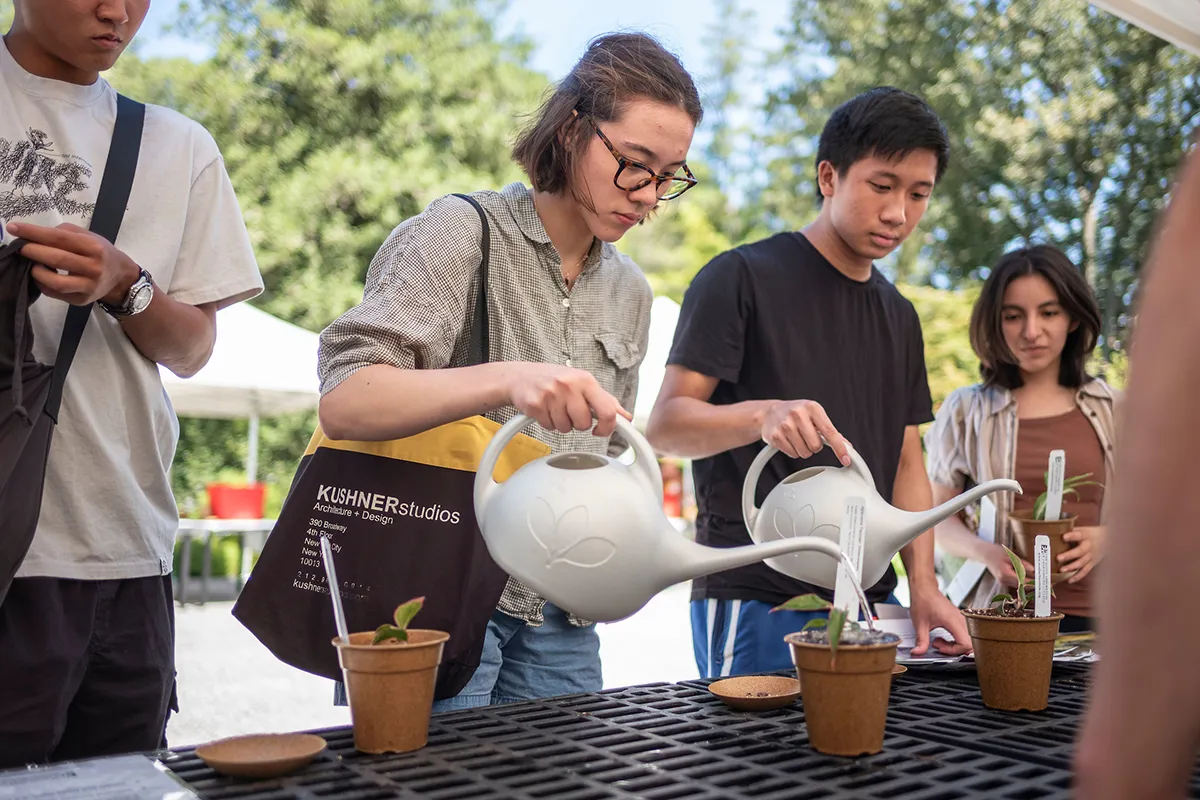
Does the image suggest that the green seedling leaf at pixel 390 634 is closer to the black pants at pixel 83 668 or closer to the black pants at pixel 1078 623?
the black pants at pixel 83 668

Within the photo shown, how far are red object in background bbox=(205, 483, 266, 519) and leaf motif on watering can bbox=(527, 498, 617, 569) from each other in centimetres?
855

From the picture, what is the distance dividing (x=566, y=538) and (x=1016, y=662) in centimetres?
65

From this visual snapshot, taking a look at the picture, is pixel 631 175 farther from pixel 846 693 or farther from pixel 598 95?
pixel 846 693

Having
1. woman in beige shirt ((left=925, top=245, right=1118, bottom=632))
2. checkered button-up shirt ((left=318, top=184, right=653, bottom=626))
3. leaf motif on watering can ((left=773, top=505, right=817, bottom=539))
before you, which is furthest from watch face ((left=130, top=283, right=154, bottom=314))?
woman in beige shirt ((left=925, top=245, right=1118, bottom=632))

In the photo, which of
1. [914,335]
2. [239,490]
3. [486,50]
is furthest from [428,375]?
[486,50]

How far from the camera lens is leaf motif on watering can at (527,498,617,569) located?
42.9 inches

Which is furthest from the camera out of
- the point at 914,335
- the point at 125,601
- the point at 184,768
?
the point at 914,335

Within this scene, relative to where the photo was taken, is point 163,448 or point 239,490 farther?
point 239,490

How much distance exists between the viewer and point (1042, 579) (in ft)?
4.67

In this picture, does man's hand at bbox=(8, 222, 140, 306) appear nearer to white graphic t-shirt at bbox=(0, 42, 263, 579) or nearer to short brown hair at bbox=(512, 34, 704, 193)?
white graphic t-shirt at bbox=(0, 42, 263, 579)

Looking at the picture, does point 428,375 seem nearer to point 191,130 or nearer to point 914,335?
point 191,130

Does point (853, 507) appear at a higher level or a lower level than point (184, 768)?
higher

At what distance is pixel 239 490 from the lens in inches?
357

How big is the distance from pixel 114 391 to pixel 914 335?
1526 millimetres
